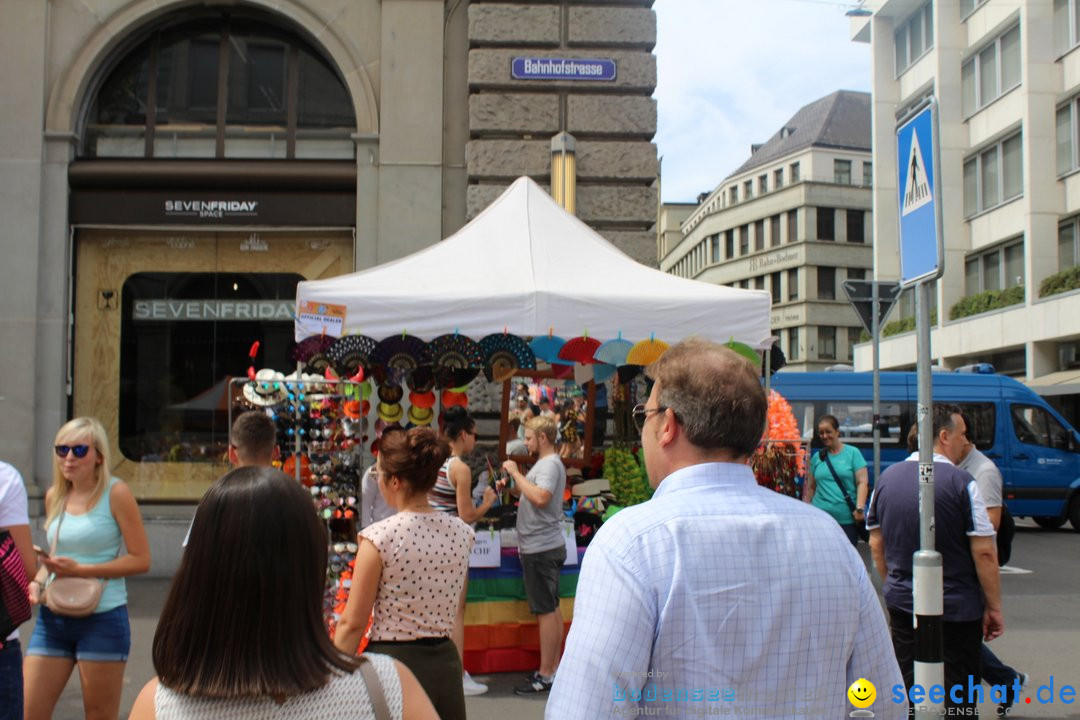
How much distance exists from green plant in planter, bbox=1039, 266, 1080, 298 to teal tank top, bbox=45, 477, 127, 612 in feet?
92.2

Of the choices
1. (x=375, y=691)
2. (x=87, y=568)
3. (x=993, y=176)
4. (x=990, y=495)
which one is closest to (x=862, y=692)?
(x=375, y=691)

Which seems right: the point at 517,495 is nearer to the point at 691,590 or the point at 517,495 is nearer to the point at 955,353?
the point at 691,590

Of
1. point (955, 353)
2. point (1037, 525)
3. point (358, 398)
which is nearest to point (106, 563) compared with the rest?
point (358, 398)

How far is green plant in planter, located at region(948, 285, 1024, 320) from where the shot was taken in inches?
1197

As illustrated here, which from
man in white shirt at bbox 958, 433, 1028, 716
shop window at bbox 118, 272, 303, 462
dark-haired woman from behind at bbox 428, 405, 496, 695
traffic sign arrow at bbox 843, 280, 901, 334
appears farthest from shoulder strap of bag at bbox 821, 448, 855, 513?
shop window at bbox 118, 272, 303, 462

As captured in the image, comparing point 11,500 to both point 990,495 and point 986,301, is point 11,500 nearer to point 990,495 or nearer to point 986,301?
→ point 990,495

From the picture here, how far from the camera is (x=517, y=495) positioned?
294 inches

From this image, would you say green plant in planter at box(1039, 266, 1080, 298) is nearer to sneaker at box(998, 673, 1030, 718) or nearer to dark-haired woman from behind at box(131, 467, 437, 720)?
sneaker at box(998, 673, 1030, 718)

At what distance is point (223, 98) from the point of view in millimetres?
10680

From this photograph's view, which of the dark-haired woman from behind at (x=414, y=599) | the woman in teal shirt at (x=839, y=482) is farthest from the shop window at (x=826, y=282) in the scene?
the dark-haired woman from behind at (x=414, y=599)

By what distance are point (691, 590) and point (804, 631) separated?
0.83 feet

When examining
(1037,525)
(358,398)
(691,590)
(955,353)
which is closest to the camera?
(691,590)

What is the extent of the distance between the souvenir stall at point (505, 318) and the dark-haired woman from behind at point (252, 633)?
4.85 meters

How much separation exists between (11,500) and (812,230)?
60734mm
